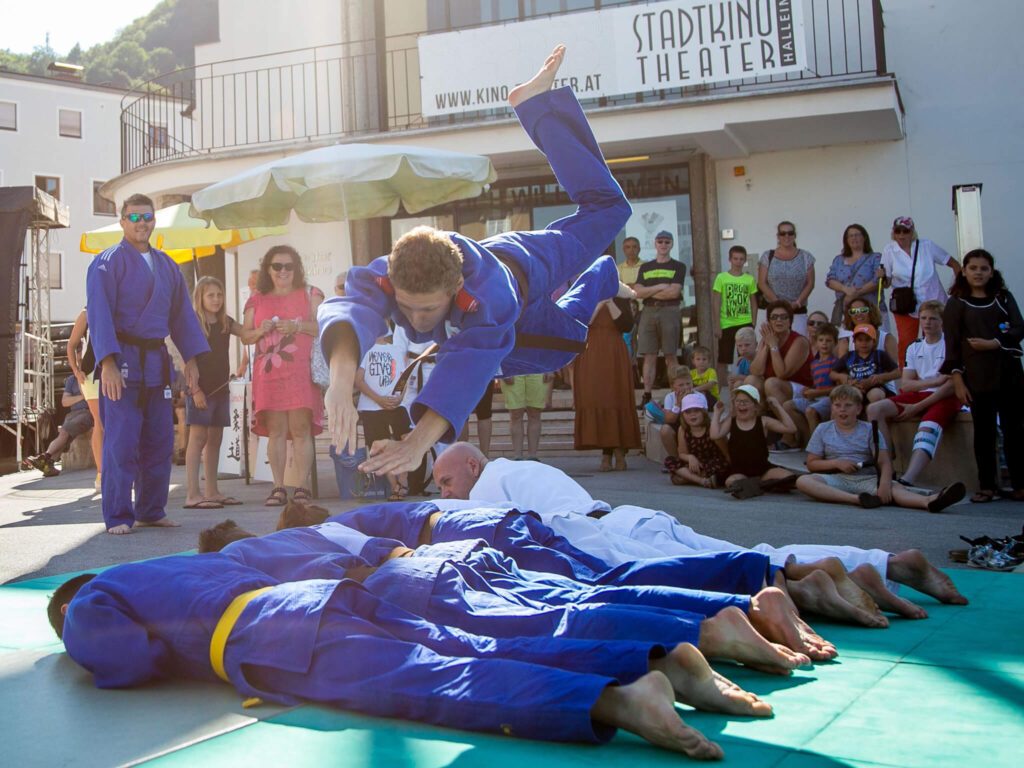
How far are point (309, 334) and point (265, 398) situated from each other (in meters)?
0.57

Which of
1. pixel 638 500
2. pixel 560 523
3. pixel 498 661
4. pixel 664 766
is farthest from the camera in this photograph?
pixel 638 500

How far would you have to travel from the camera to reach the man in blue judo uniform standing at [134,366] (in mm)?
6551

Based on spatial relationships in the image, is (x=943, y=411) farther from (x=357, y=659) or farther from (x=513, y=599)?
(x=357, y=659)

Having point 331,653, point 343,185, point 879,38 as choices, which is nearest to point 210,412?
point 343,185

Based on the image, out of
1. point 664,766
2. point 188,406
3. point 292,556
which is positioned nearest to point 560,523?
point 292,556

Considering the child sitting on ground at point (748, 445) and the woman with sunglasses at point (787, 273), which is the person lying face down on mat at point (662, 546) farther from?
the woman with sunglasses at point (787, 273)

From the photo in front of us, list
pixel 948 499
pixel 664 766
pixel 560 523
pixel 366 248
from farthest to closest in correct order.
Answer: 1. pixel 366 248
2. pixel 948 499
3. pixel 560 523
4. pixel 664 766

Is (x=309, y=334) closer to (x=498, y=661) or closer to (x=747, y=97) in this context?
(x=498, y=661)

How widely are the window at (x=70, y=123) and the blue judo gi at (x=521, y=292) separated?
41.4 m

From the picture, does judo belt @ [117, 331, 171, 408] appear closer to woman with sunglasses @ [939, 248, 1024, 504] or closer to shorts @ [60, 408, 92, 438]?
woman with sunglasses @ [939, 248, 1024, 504]

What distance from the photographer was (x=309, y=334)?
7.78 m

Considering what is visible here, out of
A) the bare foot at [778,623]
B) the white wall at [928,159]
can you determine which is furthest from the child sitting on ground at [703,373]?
the bare foot at [778,623]

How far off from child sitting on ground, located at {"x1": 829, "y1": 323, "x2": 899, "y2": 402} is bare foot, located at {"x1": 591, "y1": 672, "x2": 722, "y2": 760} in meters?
6.37

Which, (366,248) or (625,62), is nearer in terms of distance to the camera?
(625,62)
